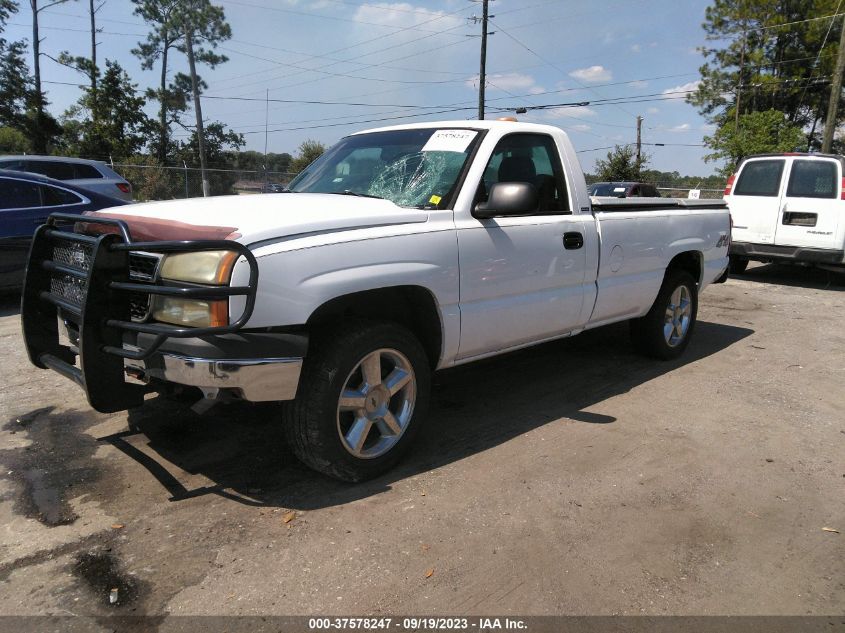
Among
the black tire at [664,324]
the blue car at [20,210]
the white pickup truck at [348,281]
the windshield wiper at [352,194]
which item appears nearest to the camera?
the white pickup truck at [348,281]

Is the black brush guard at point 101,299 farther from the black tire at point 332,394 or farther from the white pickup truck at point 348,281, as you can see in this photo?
the black tire at point 332,394

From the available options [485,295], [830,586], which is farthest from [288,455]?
[830,586]

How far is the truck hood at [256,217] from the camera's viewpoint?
9.51ft

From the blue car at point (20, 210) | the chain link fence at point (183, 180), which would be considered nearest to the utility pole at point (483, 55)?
the chain link fence at point (183, 180)

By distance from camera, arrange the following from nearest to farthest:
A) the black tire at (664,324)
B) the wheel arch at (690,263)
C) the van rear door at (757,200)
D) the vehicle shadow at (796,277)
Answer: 1. the black tire at (664,324)
2. the wheel arch at (690,263)
3. the van rear door at (757,200)
4. the vehicle shadow at (796,277)

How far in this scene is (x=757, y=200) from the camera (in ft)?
34.1

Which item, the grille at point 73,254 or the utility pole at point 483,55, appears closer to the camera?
the grille at point 73,254

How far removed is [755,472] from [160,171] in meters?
25.1

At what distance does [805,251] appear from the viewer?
9.87 metres

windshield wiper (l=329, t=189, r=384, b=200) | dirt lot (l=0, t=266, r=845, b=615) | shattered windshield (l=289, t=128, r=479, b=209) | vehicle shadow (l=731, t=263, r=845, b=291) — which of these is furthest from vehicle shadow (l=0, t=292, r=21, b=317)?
vehicle shadow (l=731, t=263, r=845, b=291)

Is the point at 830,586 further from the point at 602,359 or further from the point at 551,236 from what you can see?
the point at 602,359

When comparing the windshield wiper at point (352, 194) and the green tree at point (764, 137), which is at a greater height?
the green tree at point (764, 137)

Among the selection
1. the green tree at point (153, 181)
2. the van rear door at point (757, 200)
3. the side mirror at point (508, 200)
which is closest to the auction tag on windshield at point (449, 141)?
the side mirror at point (508, 200)

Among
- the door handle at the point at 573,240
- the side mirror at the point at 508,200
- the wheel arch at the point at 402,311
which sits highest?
the side mirror at the point at 508,200
